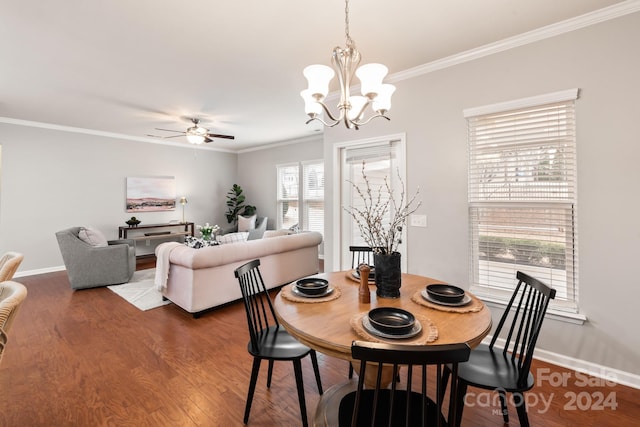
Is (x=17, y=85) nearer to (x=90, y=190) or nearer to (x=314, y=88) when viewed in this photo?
(x=90, y=190)

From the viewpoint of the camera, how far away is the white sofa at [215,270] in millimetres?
3232

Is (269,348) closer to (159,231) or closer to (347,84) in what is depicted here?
(347,84)

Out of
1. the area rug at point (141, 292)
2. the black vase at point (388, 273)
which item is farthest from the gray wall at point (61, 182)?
the black vase at point (388, 273)

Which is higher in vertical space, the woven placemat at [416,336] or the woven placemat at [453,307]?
the woven placemat at [453,307]

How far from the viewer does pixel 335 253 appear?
3.76 meters

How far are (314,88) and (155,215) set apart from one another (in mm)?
6136

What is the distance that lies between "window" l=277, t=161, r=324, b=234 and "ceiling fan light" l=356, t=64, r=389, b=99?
14.6 ft

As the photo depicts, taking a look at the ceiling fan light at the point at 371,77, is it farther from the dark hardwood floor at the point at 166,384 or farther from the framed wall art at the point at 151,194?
the framed wall art at the point at 151,194

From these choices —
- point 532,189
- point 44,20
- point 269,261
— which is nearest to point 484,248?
point 532,189

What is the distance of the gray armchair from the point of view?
4.18m

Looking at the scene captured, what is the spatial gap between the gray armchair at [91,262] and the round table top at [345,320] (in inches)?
157

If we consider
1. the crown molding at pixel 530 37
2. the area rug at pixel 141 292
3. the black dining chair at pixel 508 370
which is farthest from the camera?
the area rug at pixel 141 292

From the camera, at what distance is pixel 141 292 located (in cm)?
414

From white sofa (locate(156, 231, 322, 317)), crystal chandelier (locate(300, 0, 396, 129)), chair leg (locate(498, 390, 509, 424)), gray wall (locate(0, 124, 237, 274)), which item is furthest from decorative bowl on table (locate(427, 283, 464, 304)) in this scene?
gray wall (locate(0, 124, 237, 274))
